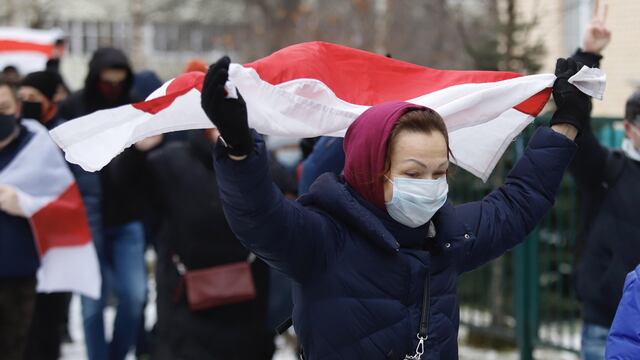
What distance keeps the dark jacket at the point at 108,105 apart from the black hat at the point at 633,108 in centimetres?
321

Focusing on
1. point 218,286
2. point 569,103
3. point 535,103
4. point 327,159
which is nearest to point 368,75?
point 535,103

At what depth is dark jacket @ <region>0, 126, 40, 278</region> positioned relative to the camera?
6148 mm

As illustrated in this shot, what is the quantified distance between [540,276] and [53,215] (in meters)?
3.31

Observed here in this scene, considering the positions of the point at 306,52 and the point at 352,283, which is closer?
the point at 352,283

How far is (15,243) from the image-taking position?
6.23m

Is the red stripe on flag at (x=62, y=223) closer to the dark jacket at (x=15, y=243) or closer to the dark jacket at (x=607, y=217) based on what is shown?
the dark jacket at (x=15, y=243)

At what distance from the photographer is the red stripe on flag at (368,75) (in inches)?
163

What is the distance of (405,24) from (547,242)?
39.4ft

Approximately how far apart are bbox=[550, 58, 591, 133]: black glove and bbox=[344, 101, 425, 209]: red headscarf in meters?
0.69

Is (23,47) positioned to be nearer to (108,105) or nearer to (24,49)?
(24,49)

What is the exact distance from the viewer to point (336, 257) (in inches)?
138

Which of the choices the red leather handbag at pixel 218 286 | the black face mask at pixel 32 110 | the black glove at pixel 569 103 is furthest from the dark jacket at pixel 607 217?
the black face mask at pixel 32 110

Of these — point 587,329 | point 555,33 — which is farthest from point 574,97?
point 555,33

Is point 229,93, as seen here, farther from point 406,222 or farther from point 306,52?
point 306,52
